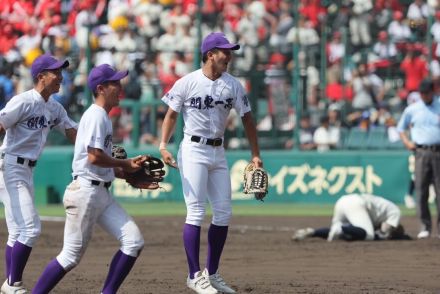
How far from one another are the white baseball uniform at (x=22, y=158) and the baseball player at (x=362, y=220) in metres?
5.98

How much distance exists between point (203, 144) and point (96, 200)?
5.95 feet

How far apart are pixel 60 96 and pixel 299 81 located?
483cm

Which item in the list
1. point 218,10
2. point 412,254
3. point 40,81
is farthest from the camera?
point 218,10

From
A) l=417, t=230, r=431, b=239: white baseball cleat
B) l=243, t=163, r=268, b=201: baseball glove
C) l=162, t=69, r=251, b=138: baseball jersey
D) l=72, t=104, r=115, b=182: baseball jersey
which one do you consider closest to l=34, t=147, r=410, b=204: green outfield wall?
l=417, t=230, r=431, b=239: white baseball cleat

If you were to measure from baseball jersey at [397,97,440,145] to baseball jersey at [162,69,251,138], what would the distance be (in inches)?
237

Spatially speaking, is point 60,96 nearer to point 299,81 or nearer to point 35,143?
point 299,81

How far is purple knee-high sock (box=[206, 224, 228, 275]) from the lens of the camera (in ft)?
30.6

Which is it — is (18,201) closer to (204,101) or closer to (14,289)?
(14,289)

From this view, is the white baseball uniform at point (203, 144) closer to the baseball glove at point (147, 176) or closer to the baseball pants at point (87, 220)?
the baseball glove at point (147, 176)

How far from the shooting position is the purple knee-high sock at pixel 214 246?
30.6ft

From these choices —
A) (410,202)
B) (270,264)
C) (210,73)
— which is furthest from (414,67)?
(210,73)

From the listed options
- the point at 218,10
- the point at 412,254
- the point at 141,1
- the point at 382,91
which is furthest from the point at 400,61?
the point at 412,254

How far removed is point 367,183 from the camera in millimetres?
21234

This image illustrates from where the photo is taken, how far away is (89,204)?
25.2ft
